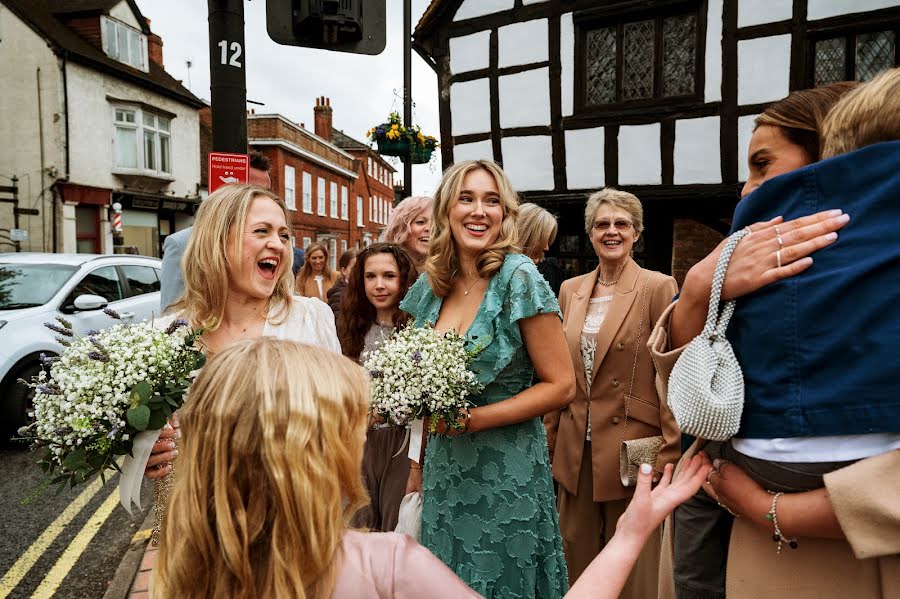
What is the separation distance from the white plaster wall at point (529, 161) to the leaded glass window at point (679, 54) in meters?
1.83

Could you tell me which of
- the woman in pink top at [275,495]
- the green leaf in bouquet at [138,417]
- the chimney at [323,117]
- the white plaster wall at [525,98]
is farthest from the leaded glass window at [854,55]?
the chimney at [323,117]

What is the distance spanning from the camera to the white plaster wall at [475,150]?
8867 mm

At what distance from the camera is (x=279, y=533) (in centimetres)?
100

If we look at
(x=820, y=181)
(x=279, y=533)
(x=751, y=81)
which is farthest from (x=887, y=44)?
(x=279, y=533)

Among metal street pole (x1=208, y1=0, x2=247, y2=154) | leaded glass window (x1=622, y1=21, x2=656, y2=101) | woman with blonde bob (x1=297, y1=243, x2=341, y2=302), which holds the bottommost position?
woman with blonde bob (x1=297, y1=243, x2=341, y2=302)

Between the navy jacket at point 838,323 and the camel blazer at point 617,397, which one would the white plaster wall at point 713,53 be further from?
the navy jacket at point 838,323

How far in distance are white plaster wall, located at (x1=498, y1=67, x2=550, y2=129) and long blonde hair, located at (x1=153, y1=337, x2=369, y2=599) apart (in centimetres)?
805

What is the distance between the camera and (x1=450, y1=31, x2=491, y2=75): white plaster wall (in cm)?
866

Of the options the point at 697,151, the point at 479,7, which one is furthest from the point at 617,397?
the point at 479,7

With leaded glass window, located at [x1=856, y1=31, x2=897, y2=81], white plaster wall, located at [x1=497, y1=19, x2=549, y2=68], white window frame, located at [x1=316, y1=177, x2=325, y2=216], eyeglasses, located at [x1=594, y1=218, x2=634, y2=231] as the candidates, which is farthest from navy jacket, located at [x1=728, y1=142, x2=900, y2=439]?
white window frame, located at [x1=316, y1=177, x2=325, y2=216]

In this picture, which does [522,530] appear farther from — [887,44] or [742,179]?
[887,44]

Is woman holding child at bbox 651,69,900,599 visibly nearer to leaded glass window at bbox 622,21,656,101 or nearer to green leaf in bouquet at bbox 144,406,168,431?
green leaf in bouquet at bbox 144,406,168,431

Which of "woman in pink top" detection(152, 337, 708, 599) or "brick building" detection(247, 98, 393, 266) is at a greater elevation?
"brick building" detection(247, 98, 393, 266)

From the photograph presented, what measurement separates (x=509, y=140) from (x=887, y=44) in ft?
15.6
